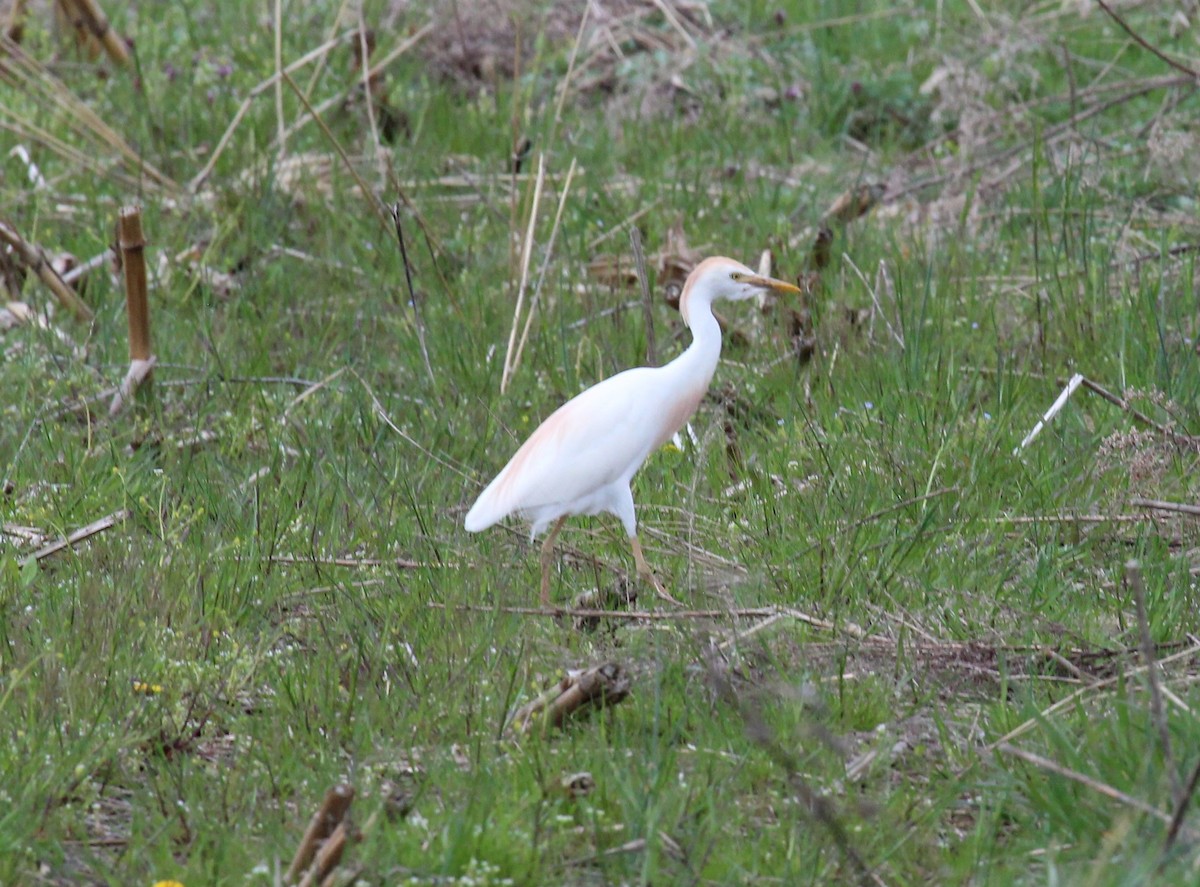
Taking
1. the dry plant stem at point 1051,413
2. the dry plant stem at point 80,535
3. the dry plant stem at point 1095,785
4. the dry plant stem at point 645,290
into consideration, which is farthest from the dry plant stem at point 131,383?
the dry plant stem at point 1095,785

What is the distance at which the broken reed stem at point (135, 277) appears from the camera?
168 inches

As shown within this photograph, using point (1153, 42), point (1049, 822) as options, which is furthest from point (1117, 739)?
point (1153, 42)

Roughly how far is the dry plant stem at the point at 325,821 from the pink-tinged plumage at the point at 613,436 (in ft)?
3.11

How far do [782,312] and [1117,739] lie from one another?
2.38 m

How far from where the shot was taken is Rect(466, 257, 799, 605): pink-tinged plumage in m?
3.14

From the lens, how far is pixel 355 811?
8.29 feet

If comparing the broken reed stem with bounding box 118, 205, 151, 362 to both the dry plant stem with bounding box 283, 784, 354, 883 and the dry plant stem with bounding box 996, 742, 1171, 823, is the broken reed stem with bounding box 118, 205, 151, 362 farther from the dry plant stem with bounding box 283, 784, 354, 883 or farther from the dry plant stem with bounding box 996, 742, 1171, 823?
→ the dry plant stem with bounding box 996, 742, 1171, 823

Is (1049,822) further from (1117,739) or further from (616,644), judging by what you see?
(616,644)

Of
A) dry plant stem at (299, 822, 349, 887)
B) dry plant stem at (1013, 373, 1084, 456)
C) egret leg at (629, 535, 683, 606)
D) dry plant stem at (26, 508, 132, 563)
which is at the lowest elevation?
dry plant stem at (1013, 373, 1084, 456)

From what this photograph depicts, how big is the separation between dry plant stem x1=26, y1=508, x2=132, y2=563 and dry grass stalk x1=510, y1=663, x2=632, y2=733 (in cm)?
112

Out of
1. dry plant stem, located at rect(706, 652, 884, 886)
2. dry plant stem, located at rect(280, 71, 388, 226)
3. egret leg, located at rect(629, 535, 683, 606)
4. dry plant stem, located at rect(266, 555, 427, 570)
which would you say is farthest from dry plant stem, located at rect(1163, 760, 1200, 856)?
dry plant stem, located at rect(280, 71, 388, 226)

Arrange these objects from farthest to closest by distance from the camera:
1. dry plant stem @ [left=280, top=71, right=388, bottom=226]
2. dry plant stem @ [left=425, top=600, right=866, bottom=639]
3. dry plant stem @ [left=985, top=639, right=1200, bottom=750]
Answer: dry plant stem @ [left=280, top=71, right=388, bottom=226]
dry plant stem @ [left=425, top=600, right=866, bottom=639]
dry plant stem @ [left=985, top=639, right=1200, bottom=750]

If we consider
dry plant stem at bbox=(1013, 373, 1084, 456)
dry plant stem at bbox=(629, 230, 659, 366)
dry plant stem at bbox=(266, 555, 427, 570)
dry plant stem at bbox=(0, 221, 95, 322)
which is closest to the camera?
dry plant stem at bbox=(266, 555, 427, 570)

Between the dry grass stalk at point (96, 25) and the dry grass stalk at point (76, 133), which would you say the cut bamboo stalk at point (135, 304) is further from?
the dry grass stalk at point (96, 25)
